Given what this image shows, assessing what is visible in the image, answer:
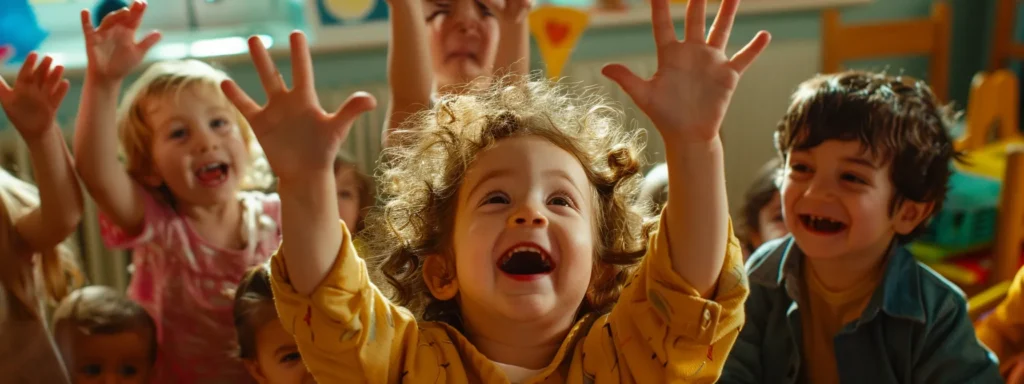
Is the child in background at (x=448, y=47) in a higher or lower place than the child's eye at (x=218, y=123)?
higher

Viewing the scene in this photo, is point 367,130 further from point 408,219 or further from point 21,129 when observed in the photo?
point 408,219

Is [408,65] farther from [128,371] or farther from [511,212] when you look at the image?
[128,371]

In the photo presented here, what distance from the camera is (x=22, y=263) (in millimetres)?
1309

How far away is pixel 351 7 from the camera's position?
90.7 inches

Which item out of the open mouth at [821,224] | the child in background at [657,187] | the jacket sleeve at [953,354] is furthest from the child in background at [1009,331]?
the child in background at [657,187]

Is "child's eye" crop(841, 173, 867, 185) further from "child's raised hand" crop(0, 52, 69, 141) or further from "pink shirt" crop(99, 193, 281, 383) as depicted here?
"child's raised hand" crop(0, 52, 69, 141)

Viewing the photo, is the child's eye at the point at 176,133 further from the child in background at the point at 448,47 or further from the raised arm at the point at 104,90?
the child in background at the point at 448,47

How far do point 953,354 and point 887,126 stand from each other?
0.30 metres

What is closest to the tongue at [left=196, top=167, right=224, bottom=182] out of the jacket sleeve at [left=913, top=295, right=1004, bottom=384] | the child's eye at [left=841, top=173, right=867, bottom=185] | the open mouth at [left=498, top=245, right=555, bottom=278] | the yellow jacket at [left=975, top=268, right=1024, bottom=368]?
the open mouth at [left=498, top=245, right=555, bottom=278]

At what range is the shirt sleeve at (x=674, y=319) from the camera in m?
0.80

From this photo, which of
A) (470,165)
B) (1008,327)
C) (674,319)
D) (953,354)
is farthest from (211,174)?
(1008,327)

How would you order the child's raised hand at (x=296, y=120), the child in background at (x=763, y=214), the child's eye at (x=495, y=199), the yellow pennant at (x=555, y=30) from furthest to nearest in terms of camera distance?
the yellow pennant at (x=555, y=30)
the child in background at (x=763, y=214)
the child's eye at (x=495, y=199)
the child's raised hand at (x=296, y=120)

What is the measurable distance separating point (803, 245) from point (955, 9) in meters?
2.35

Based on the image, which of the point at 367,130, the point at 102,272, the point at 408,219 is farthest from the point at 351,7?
the point at 408,219
